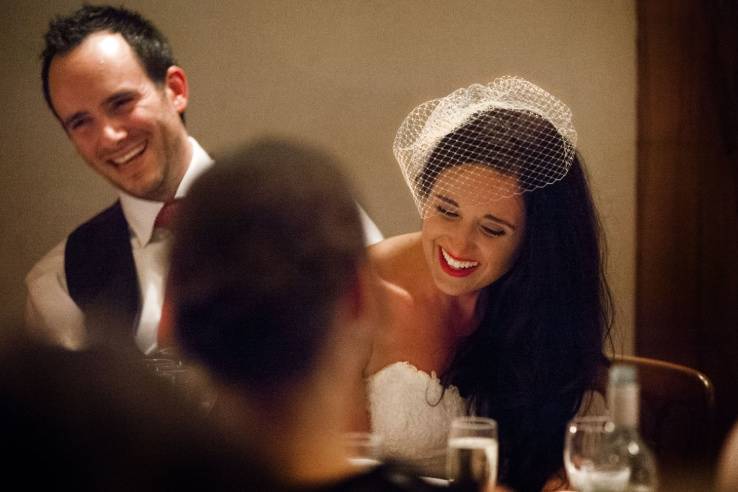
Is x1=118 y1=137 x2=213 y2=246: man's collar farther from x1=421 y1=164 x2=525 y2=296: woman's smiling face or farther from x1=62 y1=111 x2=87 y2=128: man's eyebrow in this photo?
x1=421 y1=164 x2=525 y2=296: woman's smiling face

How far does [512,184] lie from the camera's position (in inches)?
79.0

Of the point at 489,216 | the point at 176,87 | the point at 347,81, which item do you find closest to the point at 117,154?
the point at 176,87

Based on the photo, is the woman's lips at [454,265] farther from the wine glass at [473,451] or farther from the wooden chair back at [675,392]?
the wine glass at [473,451]

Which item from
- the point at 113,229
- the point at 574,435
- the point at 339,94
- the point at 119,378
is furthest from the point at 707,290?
the point at 119,378

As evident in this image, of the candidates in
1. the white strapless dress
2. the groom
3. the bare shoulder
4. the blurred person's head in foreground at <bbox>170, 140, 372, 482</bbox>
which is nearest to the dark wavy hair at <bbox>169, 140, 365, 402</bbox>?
the blurred person's head in foreground at <bbox>170, 140, 372, 482</bbox>

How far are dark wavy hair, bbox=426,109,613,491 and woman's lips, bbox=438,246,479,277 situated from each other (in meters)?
0.12

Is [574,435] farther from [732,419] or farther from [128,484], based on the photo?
[732,419]

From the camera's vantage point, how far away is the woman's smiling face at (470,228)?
6.57ft

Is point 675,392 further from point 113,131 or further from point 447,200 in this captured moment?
point 113,131

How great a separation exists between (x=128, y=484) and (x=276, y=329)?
7.3 inches

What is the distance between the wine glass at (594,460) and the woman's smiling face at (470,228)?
0.78 m

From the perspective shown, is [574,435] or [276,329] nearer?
[276,329]

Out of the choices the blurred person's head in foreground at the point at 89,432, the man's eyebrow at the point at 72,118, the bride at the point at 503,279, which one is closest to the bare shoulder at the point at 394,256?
the bride at the point at 503,279

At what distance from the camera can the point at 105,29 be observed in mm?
1988
